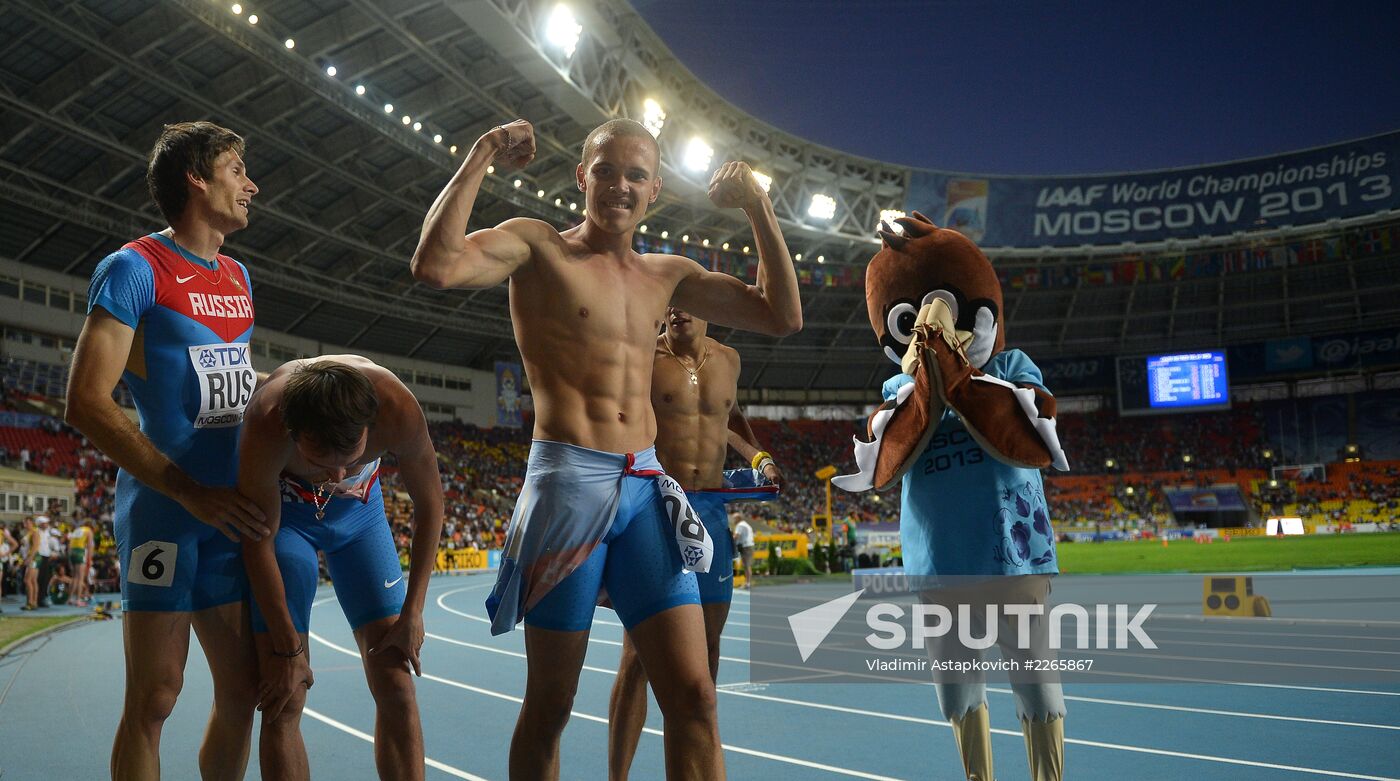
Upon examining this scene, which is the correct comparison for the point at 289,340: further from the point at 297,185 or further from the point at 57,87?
the point at 57,87

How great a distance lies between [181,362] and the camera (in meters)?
2.88

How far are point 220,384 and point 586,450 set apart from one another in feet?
3.93

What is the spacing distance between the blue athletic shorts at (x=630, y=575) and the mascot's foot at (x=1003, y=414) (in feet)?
4.36

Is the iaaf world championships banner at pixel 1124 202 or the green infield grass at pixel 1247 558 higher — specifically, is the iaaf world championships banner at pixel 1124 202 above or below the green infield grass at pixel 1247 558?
above

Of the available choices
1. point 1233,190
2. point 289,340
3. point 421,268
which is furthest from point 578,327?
point 1233,190

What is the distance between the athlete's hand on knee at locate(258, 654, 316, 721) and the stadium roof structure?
1790cm

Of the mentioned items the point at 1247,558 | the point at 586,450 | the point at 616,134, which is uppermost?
the point at 616,134

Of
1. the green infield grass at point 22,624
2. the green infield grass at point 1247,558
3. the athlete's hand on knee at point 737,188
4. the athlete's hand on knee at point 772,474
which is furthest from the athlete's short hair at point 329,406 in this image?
the green infield grass at point 1247,558

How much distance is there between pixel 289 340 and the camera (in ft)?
113

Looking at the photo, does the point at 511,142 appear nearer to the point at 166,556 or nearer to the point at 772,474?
the point at 166,556

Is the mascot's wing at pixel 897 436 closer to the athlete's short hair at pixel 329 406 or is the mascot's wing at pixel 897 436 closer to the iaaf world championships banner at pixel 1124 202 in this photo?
the athlete's short hair at pixel 329 406

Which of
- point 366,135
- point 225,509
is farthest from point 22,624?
point 366,135

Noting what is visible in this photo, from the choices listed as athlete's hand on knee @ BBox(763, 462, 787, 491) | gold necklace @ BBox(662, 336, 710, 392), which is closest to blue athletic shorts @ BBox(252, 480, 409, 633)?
gold necklace @ BBox(662, 336, 710, 392)

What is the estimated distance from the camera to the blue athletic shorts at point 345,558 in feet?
10.0
